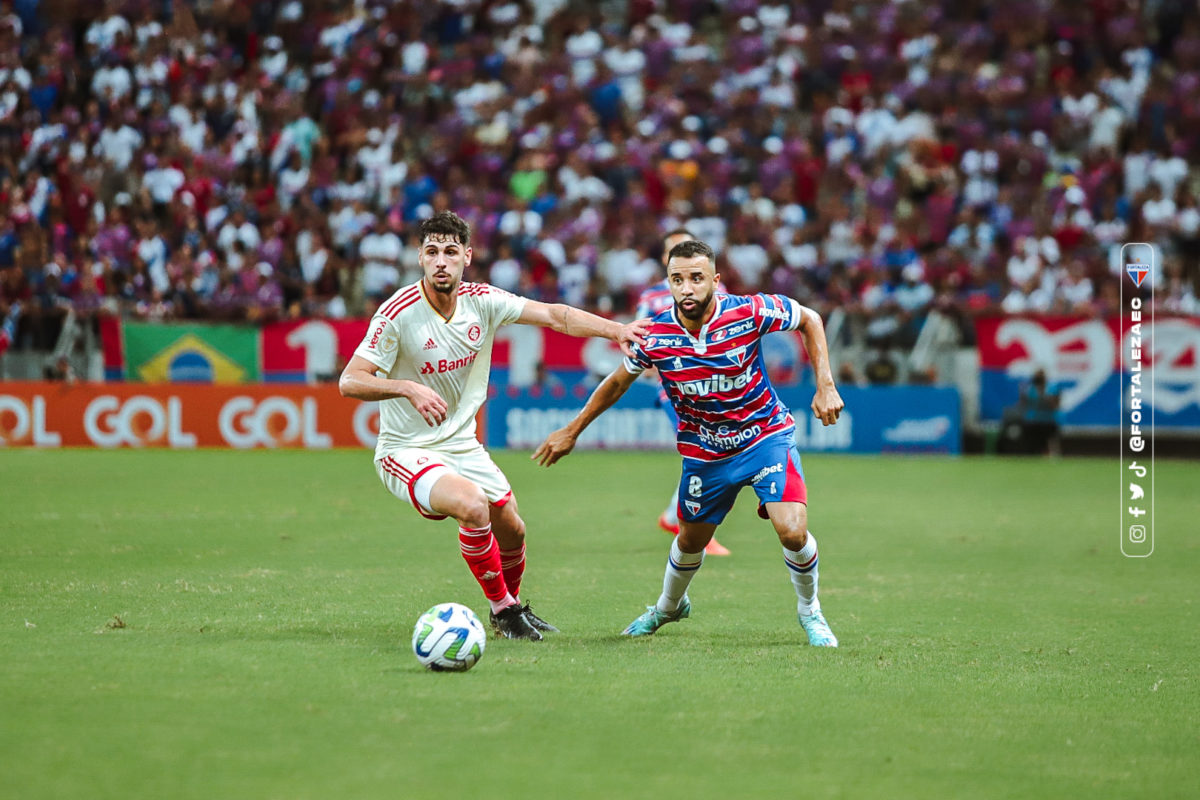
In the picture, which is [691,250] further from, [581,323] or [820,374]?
[820,374]

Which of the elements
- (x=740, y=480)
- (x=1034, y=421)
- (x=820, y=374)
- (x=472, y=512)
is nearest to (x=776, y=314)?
(x=820, y=374)

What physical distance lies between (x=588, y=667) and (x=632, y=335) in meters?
1.77

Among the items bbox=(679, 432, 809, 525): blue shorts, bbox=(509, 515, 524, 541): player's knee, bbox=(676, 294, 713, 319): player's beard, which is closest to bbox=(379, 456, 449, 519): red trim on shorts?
bbox=(509, 515, 524, 541): player's knee

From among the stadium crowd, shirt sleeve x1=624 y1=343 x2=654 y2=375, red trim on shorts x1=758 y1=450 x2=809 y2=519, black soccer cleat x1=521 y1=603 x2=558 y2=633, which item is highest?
the stadium crowd

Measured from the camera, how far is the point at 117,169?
77.2ft

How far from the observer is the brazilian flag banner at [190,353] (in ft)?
68.2

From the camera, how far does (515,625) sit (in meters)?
7.19

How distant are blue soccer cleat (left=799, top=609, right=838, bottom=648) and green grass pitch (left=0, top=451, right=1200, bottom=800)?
12 centimetres

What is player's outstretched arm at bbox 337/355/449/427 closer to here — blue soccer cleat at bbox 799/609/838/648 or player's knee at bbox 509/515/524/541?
player's knee at bbox 509/515/524/541

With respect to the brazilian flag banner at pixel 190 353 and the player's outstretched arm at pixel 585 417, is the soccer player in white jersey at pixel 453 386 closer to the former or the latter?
the player's outstretched arm at pixel 585 417

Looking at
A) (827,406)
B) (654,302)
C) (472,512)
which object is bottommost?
(472,512)

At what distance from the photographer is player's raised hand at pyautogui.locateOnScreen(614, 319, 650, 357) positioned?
7.19 m

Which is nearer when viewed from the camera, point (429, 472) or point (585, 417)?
point (585, 417)

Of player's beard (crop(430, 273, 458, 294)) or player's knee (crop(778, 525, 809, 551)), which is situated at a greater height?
player's beard (crop(430, 273, 458, 294))
